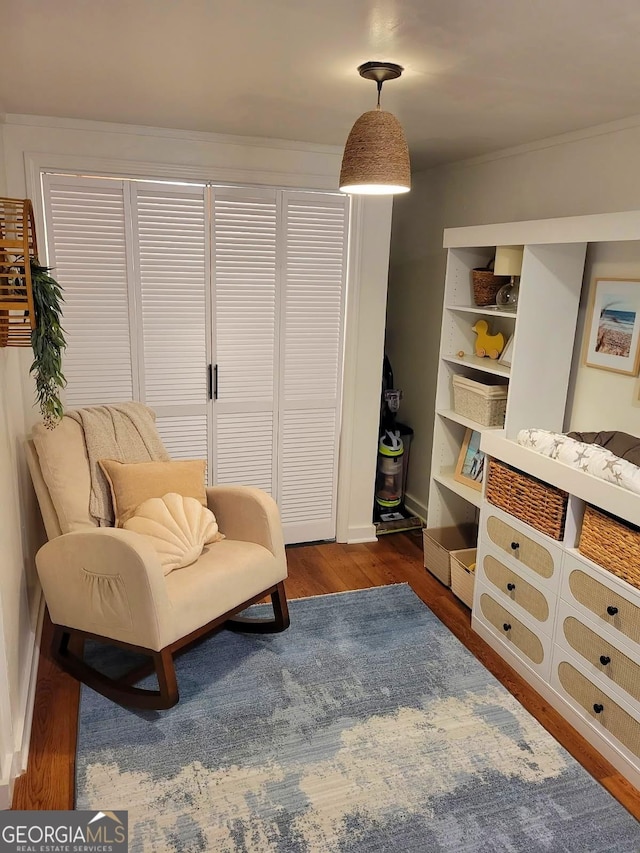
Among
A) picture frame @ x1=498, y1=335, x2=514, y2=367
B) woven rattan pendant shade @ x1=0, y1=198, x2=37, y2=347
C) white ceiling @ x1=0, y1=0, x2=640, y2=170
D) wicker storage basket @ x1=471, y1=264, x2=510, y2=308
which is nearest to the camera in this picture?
white ceiling @ x1=0, y1=0, x2=640, y2=170

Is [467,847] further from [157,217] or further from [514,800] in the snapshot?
[157,217]

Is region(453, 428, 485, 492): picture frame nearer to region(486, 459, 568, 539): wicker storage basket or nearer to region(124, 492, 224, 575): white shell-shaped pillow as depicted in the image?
region(486, 459, 568, 539): wicker storage basket

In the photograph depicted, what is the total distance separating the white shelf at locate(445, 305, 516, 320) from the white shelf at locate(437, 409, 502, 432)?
532 mm

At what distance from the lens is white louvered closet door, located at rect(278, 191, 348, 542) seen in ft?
11.3

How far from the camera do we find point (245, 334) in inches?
136

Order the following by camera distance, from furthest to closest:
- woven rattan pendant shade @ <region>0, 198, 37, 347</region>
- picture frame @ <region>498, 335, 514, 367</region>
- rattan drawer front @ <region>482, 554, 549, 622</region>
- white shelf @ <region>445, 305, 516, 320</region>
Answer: picture frame @ <region>498, 335, 514, 367</region> < white shelf @ <region>445, 305, 516, 320</region> < rattan drawer front @ <region>482, 554, 549, 622</region> < woven rattan pendant shade @ <region>0, 198, 37, 347</region>

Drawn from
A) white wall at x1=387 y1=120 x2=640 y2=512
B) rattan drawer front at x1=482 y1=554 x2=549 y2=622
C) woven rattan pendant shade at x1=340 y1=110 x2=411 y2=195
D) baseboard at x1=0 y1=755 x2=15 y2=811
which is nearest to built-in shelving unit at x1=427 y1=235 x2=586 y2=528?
white wall at x1=387 y1=120 x2=640 y2=512

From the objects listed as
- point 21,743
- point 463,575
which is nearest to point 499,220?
point 463,575

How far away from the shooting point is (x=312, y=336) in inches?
141

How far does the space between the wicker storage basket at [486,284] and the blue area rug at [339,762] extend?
1687 millimetres

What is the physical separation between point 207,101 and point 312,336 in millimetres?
1379

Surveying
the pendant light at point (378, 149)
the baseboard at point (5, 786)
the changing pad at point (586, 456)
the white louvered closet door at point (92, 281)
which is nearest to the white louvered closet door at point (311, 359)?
the white louvered closet door at point (92, 281)

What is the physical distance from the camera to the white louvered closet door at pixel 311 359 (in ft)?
11.3

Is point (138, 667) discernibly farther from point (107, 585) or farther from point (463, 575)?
point (463, 575)
